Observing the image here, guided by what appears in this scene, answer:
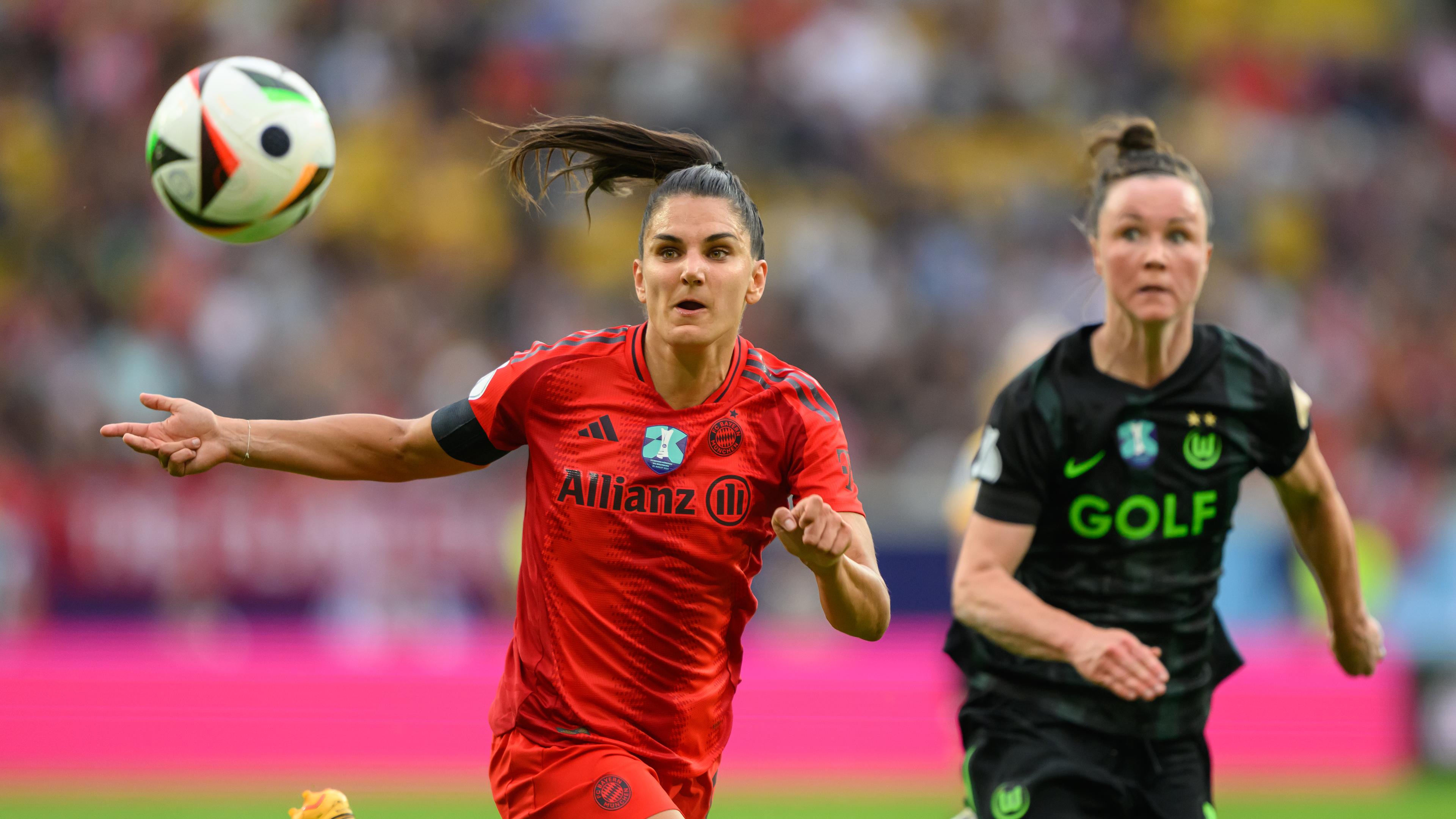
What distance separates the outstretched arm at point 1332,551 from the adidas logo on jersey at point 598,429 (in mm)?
2048

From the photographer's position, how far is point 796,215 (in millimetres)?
15844

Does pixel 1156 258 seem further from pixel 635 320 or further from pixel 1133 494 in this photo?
pixel 635 320

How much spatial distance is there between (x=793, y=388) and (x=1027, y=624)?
0.93m

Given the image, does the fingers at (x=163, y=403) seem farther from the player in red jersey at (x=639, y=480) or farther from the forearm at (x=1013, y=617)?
the forearm at (x=1013, y=617)

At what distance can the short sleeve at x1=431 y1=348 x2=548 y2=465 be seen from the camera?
4.76 m

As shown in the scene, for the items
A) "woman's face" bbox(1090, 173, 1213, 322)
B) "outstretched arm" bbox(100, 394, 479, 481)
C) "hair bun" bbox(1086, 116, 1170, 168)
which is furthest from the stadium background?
"outstretched arm" bbox(100, 394, 479, 481)

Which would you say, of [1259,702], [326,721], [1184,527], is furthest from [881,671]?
[1184,527]

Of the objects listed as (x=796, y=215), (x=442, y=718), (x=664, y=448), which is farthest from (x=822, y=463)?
(x=796, y=215)

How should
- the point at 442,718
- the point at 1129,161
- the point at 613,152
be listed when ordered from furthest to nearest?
1. the point at 442,718
2. the point at 1129,161
3. the point at 613,152

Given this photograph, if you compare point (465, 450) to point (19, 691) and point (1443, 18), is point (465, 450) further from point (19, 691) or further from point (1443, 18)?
point (1443, 18)

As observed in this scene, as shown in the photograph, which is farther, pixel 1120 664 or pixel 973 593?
pixel 973 593

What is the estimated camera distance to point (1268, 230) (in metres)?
16.6

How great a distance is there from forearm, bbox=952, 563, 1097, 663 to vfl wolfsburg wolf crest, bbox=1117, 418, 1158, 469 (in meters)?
0.49

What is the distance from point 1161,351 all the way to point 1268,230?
1230 centimetres
